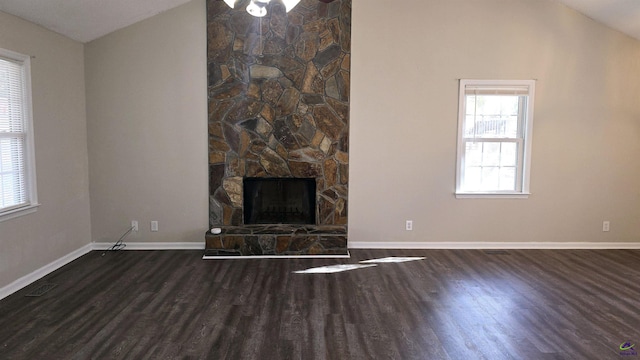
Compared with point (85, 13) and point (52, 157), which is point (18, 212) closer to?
point (52, 157)

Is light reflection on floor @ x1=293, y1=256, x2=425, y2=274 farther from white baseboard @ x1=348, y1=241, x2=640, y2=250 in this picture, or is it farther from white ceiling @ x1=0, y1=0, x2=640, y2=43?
white ceiling @ x1=0, y1=0, x2=640, y2=43

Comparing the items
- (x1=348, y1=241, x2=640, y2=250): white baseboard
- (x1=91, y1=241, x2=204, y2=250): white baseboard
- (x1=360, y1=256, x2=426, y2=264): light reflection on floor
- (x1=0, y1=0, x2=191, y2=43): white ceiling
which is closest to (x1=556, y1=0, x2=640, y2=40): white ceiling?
(x1=348, y1=241, x2=640, y2=250): white baseboard

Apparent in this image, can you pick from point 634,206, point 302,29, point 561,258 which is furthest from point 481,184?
point 302,29

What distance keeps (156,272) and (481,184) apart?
13.0 feet

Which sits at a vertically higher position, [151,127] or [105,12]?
[105,12]

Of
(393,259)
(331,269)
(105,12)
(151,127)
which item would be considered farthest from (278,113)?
(393,259)

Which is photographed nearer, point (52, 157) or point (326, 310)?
point (326, 310)

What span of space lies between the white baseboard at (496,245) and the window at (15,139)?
138 inches

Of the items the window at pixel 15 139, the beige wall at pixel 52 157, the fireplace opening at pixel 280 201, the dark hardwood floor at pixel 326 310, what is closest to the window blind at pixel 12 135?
the window at pixel 15 139

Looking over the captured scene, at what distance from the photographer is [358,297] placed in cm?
368

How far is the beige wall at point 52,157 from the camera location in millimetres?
3756

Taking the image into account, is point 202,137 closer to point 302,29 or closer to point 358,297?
point 302,29

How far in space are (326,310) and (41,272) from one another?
9.48 ft

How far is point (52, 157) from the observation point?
14.2 feet
